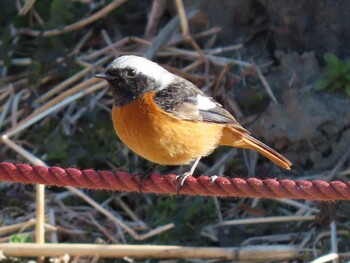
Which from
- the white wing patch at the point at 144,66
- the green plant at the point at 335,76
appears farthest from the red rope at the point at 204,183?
the green plant at the point at 335,76

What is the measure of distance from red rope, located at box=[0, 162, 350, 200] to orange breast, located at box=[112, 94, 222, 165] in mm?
618

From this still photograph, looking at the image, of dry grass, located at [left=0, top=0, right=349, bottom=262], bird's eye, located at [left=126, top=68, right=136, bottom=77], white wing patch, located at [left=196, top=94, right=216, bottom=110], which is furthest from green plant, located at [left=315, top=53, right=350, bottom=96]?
bird's eye, located at [left=126, top=68, right=136, bottom=77]

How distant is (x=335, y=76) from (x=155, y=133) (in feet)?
6.92

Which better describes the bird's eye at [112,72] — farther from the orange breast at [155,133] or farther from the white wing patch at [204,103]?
the white wing patch at [204,103]

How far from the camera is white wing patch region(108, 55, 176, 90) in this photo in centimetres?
492

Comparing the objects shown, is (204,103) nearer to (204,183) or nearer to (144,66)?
(144,66)

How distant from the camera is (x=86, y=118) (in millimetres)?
6844

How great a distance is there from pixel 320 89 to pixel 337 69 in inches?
7.5

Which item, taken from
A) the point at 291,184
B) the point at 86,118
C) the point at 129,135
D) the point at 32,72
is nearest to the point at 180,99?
the point at 129,135

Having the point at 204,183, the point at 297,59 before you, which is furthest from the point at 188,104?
the point at 297,59

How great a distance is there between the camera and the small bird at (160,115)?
4773mm

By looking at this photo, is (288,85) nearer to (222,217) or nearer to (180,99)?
(222,217)

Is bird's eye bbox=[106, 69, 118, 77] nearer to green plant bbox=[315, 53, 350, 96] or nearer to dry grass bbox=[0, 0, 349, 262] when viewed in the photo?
dry grass bbox=[0, 0, 349, 262]

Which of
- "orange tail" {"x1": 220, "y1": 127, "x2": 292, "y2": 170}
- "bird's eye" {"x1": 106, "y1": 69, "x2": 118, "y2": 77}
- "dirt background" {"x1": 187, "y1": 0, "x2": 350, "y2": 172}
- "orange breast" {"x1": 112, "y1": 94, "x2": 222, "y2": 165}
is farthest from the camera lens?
"dirt background" {"x1": 187, "y1": 0, "x2": 350, "y2": 172}
